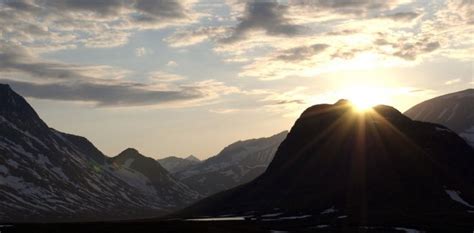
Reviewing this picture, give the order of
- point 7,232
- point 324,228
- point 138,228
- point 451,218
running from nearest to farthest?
point 7,232 < point 138,228 < point 324,228 < point 451,218

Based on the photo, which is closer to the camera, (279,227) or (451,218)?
(279,227)

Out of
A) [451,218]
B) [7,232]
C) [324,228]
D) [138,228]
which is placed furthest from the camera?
[451,218]

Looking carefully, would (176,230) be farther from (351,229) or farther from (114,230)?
(351,229)

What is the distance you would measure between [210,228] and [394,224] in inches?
2464

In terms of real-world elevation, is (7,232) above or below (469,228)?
above

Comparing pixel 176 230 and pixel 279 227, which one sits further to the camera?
pixel 279 227

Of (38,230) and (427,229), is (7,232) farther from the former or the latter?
(427,229)

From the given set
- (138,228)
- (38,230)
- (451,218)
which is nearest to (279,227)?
(138,228)

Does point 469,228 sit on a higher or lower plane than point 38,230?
lower

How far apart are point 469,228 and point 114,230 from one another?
339 ft

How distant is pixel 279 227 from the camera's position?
186000mm

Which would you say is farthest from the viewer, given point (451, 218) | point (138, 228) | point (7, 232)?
point (451, 218)

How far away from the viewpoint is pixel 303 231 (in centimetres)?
17188

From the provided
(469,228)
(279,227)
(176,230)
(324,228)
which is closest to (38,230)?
(176,230)
